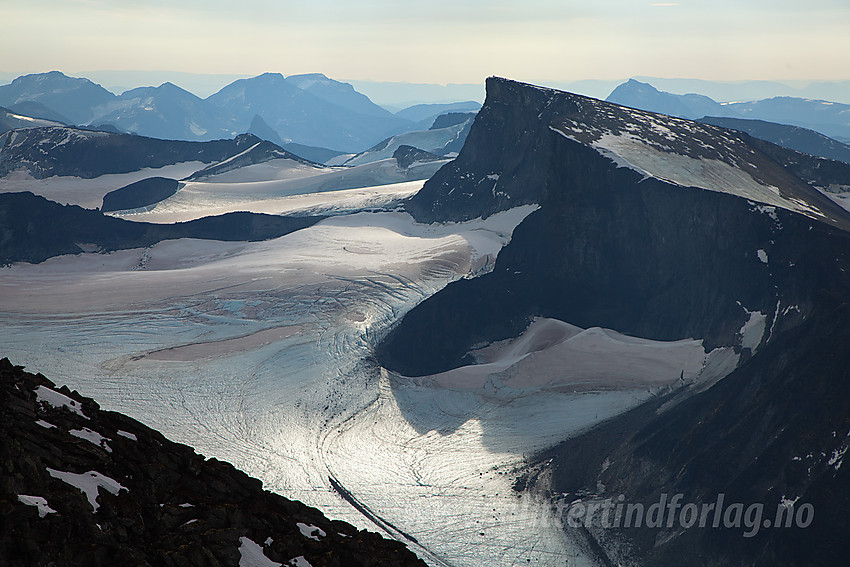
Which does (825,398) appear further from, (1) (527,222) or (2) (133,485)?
(1) (527,222)

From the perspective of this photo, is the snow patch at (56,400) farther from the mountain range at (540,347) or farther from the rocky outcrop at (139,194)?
the rocky outcrop at (139,194)

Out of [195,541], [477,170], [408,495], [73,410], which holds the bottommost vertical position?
[408,495]

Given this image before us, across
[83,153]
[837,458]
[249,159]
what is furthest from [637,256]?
[83,153]

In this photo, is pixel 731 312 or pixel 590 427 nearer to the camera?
pixel 590 427

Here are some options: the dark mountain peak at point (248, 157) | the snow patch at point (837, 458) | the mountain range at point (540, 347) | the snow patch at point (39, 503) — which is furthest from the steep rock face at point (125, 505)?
the dark mountain peak at point (248, 157)

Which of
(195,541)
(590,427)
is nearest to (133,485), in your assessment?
(195,541)

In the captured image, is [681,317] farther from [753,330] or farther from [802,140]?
[802,140]

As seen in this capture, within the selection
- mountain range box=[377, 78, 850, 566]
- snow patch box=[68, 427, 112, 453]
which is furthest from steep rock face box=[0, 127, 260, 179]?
snow patch box=[68, 427, 112, 453]
